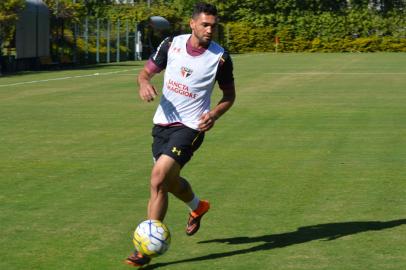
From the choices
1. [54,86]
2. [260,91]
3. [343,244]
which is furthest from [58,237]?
[54,86]

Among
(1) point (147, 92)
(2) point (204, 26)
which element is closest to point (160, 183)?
(1) point (147, 92)

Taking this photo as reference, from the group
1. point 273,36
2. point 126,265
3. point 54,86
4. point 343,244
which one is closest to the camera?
point 126,265

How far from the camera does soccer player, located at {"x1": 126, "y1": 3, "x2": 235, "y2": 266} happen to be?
25.8 feet

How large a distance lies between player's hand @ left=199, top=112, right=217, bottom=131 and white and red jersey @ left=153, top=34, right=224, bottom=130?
2.9 inches

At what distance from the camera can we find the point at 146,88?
801 centimetres

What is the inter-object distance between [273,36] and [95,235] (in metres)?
70.2

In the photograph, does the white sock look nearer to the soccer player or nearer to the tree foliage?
the soccer player

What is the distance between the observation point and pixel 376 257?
802cm

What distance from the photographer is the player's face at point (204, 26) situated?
25.7 ft

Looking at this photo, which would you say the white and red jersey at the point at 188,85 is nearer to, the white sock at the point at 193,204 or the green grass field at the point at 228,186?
the white sock at the point at 193,204

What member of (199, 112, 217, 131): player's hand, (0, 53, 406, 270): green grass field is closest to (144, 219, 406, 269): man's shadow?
(0, 53, 406, 270): green grass field

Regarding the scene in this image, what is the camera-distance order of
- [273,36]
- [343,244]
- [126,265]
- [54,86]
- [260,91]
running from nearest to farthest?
[126,265], [343,244], [260,91], [54,86], [273,36]

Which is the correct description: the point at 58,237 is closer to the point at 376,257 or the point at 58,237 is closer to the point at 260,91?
the point at 376,257

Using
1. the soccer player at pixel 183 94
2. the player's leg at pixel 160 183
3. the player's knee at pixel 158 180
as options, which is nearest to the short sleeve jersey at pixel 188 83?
the soccer player at pixel 183 94
